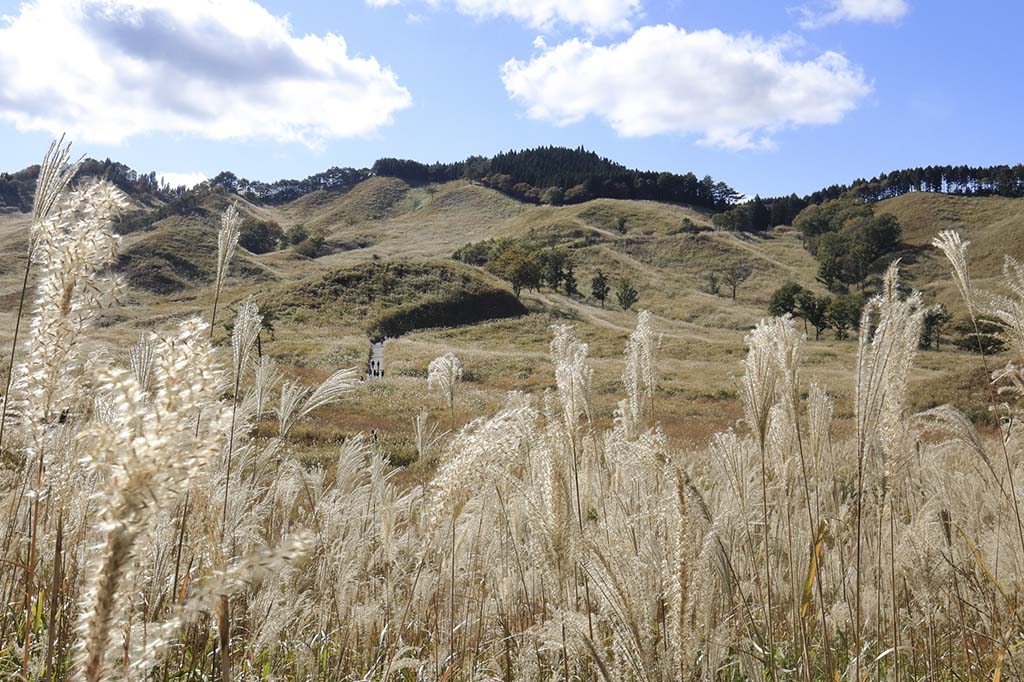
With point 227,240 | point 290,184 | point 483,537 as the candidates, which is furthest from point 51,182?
point 290,184

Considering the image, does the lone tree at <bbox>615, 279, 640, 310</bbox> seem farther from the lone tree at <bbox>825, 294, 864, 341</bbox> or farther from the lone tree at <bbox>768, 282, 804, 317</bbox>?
the lone tree at <bbox>825, 294, 864, 341</bbox>

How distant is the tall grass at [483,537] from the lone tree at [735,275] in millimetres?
84004

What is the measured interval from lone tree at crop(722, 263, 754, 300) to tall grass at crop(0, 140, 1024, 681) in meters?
84.0

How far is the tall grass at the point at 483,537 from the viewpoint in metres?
1.03

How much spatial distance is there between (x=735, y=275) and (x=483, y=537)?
90679mm

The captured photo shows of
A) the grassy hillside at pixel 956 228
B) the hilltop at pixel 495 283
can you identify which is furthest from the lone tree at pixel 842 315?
the grassy hillside at pixel 956 228

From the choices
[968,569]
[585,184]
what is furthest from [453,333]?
[585,184]

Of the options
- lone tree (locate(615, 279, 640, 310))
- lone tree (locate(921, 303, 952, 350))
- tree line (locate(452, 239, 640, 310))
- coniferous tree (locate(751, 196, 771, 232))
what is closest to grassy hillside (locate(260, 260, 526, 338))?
tree line (locate(452, 239, 640, 310))

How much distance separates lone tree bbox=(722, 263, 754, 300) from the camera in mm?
86125

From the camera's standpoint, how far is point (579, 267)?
302 ft

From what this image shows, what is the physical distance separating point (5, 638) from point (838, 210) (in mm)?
127337

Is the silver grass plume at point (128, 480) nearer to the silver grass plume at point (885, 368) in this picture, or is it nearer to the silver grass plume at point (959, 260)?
the silver grass plume at point (885, 368)

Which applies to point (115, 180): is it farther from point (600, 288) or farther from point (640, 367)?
point (640, 367)

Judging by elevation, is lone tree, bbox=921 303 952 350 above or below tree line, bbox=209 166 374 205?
below
